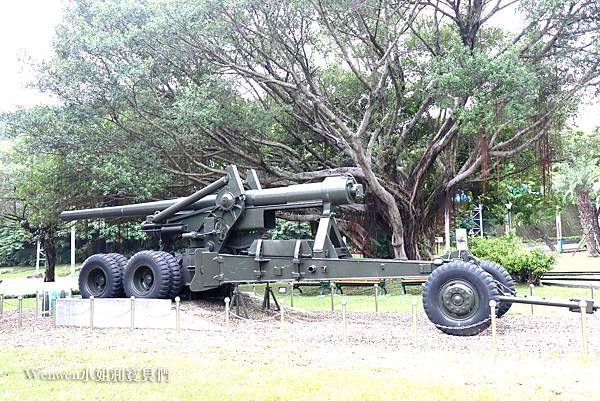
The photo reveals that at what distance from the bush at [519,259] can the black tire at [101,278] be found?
38.7ft

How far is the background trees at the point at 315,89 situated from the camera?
1546 cm

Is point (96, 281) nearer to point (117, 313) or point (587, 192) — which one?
point (117, 313)

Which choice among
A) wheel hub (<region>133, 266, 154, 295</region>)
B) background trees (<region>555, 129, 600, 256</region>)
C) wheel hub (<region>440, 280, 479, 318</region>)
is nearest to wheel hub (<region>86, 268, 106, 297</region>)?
wheel hub (<region>133, 266, 154, 295</region>)

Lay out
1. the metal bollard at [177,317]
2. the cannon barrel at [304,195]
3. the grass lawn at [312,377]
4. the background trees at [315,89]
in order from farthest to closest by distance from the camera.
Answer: the background trees at [315,89], the cannon barrel at [304,195], the metal bollard at [177,317], the grass lawn at [312,377]

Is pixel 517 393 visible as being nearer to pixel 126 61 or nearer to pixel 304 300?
pixel 304 300

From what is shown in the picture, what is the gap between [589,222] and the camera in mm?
40094

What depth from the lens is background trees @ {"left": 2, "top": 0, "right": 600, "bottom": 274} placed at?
15461 millimetres

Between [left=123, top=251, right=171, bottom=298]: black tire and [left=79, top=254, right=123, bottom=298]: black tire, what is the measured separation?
0.37m

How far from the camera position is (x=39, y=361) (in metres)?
7.50

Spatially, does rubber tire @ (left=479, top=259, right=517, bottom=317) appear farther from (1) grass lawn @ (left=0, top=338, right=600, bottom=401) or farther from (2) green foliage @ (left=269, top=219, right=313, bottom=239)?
(2) green foliage @ (left=269, top=219, right=313, bottom=239)

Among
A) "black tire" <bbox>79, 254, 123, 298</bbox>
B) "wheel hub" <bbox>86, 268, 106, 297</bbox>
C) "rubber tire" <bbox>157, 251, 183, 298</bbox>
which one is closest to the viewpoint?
"rubber tire" <bbox>157, 251, 183, 298</bbox>

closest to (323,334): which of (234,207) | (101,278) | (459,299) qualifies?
(459,299)

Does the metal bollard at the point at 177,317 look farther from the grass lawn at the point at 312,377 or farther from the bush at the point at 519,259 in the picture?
the bush at the point at 519,259

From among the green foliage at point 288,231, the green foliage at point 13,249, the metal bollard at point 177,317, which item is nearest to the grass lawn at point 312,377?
the metal bollard at point 177,317
